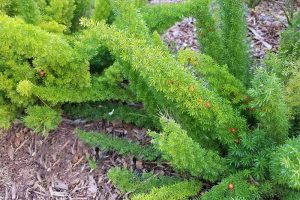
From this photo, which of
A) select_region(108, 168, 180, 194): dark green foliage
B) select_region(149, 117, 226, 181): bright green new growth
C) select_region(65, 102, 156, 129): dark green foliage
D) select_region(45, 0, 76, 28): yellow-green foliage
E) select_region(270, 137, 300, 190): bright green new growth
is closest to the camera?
select_region(270, 137, 300, 190): bright green new growth

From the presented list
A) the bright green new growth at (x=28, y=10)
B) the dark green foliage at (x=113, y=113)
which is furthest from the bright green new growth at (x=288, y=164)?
the bright green new growth at (x=28, y=10)

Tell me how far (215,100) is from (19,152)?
1.35 metres

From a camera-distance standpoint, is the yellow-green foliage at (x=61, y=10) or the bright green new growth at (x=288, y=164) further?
the yellow-green foliage at (x=61, y=10)

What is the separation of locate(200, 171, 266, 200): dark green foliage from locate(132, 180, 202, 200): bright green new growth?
0.12 m

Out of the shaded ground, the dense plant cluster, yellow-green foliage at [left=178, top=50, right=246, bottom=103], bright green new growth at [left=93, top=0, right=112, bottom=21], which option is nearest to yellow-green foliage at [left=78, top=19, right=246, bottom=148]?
the dense plant cluster

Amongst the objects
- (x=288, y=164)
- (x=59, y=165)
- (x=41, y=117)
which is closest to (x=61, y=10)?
(x=41, y=117)

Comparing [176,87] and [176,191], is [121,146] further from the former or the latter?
[176,87]

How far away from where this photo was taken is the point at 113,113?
2395 millimetres

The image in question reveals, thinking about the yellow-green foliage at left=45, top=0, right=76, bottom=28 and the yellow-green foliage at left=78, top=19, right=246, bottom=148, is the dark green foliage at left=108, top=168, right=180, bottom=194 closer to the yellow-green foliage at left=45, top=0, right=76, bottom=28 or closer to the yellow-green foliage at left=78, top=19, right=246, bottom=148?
the yellow-green foliage at left=78, top=19, right=246, bottom=148

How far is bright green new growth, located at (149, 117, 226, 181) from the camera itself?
157cm

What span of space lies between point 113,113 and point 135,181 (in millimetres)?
532

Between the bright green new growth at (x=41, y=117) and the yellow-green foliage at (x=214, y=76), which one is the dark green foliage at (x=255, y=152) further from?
the bright green new growth at (x=41, y=117)

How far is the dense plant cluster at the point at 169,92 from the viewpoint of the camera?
5.54 ft

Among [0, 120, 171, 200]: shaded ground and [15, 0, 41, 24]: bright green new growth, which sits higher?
[15, 0, 41, 24]: bright green new growth
